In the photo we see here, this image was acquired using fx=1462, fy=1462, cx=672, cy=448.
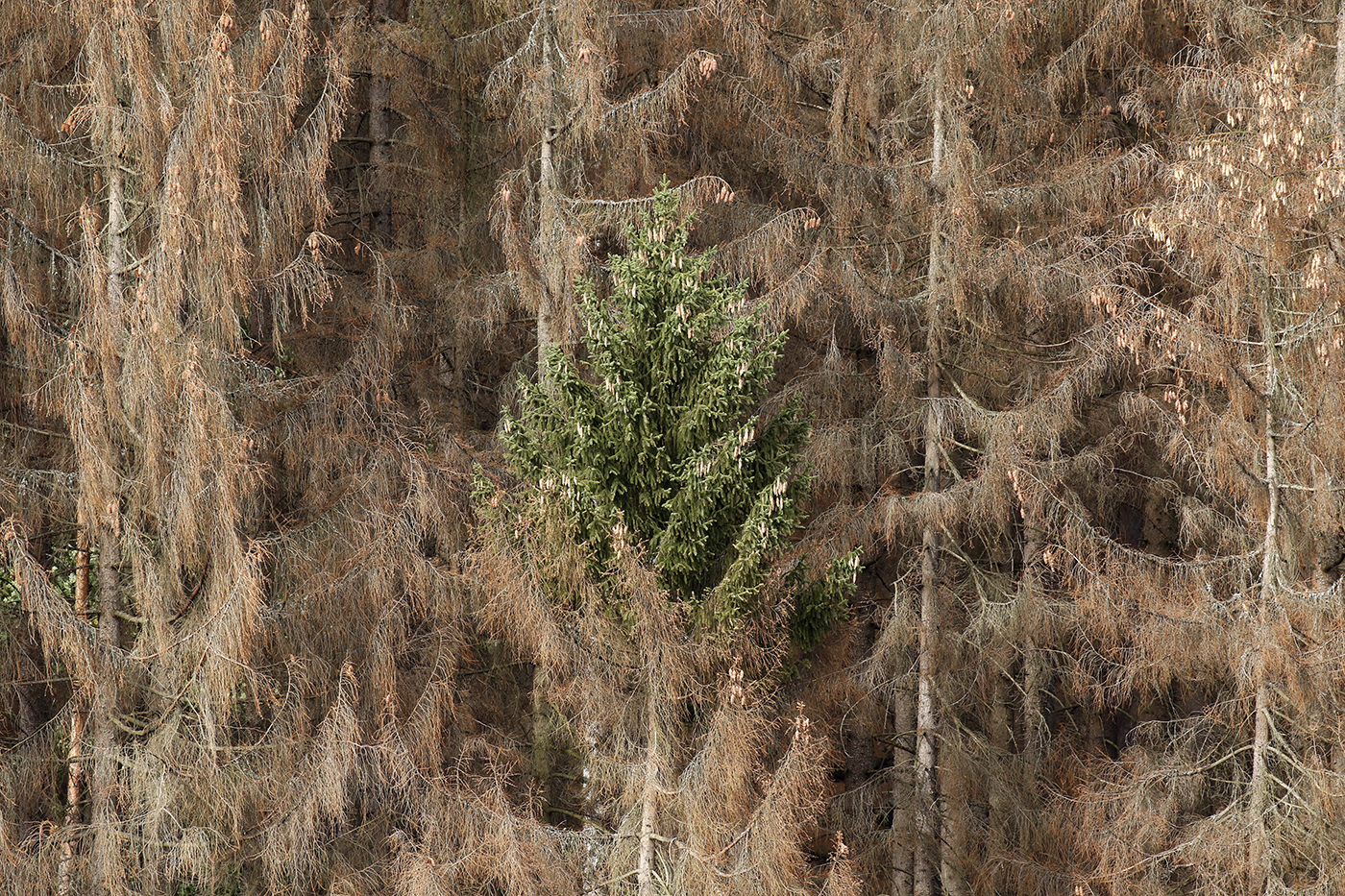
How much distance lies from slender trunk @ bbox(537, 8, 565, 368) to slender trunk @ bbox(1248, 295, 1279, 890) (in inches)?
238

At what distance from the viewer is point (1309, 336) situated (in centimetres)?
1086

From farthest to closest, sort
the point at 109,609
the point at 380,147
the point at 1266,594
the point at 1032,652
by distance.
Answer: the point at 380,147 → the point at 1032,652 → the point at 109,609 → the point at 1266,594

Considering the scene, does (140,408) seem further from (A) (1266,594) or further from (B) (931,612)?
(A) (1266,594)

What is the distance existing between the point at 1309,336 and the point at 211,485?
8551 millimetres

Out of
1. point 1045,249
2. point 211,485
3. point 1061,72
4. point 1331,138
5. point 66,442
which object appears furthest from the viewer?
point 1061,72

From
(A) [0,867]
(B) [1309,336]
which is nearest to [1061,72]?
(B) [1309,336]

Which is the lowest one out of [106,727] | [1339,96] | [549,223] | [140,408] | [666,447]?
[106,727]

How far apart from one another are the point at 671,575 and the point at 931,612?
4.52 metres

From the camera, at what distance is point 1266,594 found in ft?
36.8

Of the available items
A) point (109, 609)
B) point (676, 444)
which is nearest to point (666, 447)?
point (676, 444)

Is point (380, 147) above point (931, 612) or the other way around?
above

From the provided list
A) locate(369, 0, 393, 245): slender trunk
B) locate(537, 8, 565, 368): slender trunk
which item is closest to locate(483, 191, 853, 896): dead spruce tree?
locate(537, 8, 565, 368): slender trunk

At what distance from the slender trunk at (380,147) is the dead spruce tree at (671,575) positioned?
570cm

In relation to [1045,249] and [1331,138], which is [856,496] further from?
[1331,138]
